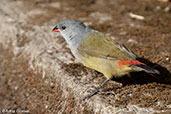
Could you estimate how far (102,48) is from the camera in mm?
4090

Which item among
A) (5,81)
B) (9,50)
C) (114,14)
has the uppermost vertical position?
(114,14)

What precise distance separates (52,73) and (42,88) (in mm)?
381

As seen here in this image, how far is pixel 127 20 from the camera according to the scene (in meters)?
6.74

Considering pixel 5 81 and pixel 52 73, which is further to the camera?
→ pixel 5 81

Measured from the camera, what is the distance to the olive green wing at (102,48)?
3.94 metres

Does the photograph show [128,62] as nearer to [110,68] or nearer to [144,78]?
[110,68]

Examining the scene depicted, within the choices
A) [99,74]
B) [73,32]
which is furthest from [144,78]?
[73,32]

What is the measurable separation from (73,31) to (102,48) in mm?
798

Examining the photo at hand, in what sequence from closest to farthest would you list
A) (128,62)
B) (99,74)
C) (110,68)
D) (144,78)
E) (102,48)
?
1. (128,62)
2. (110,68)
3. (102,48)
4. (144,78)
5. (99,74)

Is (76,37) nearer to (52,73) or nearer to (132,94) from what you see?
(52,73)

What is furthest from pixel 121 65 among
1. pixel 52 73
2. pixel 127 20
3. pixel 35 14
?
pixel 35 14

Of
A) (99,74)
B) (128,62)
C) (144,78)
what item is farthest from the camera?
(99,74)

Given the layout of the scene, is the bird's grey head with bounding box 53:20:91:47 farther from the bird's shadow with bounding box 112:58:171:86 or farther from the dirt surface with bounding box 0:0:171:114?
the bird's shadow with bounding box 112:58:171:86

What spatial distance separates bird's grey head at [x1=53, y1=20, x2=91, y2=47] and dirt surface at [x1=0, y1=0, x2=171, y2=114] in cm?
56
